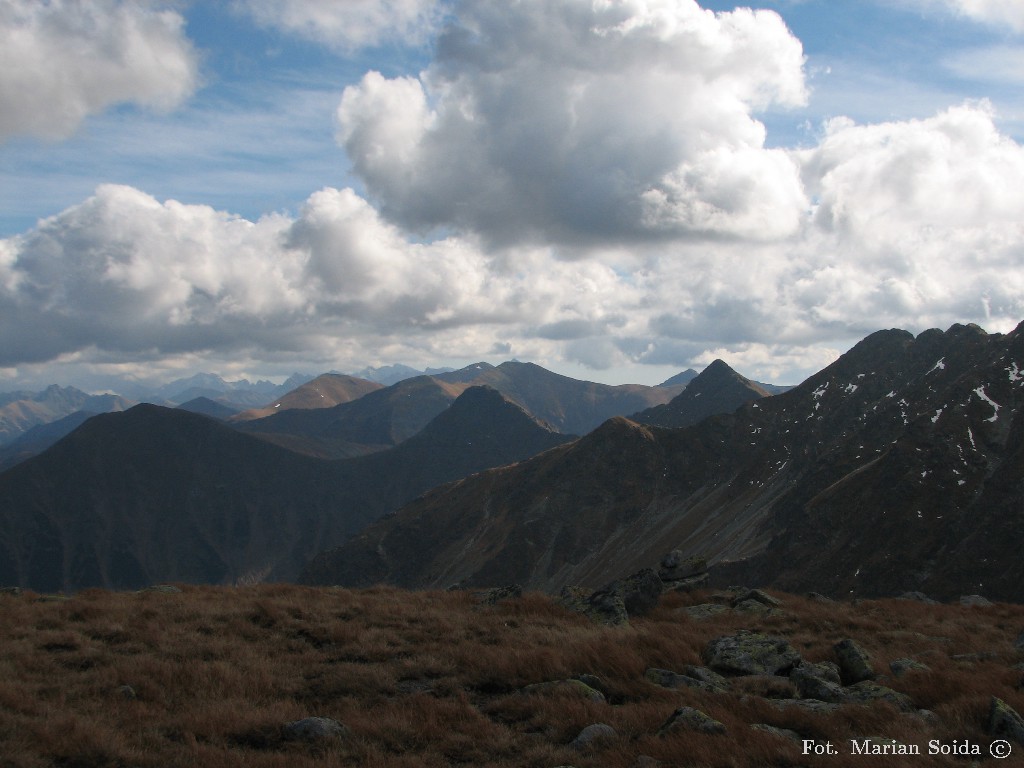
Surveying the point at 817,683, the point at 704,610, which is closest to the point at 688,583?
the point at 704,610

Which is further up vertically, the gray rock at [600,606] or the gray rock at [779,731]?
the gray rock at [779,731]

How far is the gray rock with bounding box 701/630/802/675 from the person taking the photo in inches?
584

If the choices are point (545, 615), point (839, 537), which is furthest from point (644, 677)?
point (839, 537)

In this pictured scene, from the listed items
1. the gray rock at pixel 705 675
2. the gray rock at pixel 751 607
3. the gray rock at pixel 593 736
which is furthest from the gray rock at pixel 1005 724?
the gray rock at pixel 751 607

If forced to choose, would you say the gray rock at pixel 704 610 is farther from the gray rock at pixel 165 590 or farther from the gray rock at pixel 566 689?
the gray rock at pixel 165 590

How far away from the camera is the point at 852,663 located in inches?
585

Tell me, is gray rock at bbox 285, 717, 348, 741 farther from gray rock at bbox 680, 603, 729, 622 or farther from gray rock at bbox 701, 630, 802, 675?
gray rock at bbox 680, 603, 729, 622

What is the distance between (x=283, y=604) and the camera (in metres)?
19.5

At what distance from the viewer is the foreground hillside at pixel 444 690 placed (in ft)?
31.9

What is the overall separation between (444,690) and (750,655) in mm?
6975

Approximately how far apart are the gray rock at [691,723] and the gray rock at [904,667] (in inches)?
257

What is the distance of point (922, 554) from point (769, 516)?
155 feet

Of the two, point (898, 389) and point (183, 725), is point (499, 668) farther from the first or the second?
point (898, 389)

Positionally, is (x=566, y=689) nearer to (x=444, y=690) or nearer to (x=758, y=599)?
(x=444, y=690)
